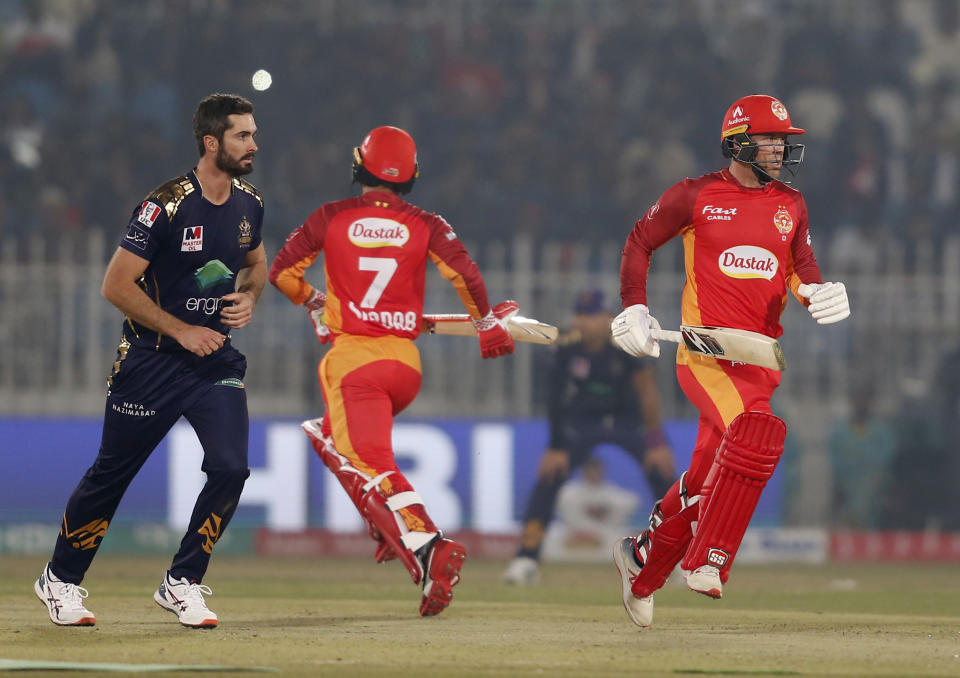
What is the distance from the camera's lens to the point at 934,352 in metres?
14.1

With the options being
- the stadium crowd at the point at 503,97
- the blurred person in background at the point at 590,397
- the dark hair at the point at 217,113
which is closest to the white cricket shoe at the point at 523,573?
the blurred person in background at the point at 590,397

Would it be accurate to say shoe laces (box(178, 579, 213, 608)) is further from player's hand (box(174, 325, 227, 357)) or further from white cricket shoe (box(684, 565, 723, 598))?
white cricket shoe (box(684, 565, 723, 598))

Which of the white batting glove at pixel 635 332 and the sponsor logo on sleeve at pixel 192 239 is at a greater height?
the sponsor logo on sleeve at pixel 192 239

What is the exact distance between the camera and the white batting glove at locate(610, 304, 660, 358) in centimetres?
665

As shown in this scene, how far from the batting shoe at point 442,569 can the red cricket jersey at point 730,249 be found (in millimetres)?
1323

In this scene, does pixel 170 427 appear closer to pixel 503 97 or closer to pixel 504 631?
pixel 504 631

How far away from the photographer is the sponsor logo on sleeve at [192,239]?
644cm

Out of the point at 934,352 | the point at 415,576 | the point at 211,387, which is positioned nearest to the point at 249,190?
the point at 211,387

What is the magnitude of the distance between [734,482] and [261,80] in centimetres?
1299

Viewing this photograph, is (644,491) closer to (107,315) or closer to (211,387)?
(107,315)

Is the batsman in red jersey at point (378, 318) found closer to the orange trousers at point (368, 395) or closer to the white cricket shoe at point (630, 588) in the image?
the orange trousers at point (368, 395)

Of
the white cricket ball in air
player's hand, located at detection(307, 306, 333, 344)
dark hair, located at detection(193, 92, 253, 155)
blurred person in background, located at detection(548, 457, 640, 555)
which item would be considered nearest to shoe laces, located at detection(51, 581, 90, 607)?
player's hand, located at detection(307, 306, 333, 344)

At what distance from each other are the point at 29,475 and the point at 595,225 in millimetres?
7041

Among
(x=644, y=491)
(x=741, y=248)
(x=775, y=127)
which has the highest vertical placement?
(x=775, y=127)
